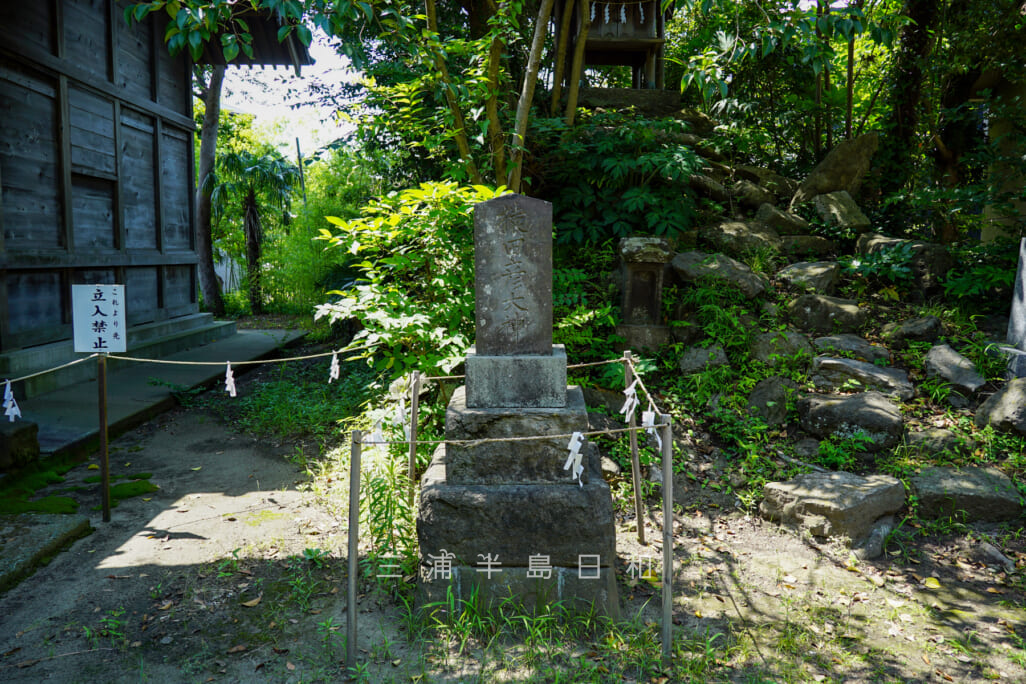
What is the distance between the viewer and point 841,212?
29.8 ft

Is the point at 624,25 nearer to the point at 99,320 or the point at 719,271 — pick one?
the point at 719,271

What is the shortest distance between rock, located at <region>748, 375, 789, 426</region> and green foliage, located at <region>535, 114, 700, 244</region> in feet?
8.25

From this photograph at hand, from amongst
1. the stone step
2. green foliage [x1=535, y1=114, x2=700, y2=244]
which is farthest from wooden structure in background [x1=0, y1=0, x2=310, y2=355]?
green foliage [x1=535, y1=114, x2=700, y2=244]

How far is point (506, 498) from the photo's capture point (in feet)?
12.6

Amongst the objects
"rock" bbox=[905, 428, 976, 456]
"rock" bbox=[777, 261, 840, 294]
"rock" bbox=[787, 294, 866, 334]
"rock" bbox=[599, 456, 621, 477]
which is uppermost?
"rock" bbox=[777, 261, 840, 294]

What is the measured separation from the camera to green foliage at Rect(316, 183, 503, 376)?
551cm

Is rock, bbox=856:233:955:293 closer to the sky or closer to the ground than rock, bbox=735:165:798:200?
closer to the ground

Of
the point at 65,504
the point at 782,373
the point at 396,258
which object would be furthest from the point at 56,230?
the point at 782,373

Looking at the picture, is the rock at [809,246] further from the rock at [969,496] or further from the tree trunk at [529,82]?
the rock at [969,496]

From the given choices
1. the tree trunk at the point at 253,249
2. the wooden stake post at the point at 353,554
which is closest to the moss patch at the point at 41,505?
the wooden stake post at the point at 353,554

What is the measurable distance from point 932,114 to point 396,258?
399 inches

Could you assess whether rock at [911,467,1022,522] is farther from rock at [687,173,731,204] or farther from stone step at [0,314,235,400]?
stone step at [0,314,235,400]

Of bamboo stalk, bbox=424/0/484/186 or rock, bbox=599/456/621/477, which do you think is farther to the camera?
bamboo stalk, bbox=424/0/484/186

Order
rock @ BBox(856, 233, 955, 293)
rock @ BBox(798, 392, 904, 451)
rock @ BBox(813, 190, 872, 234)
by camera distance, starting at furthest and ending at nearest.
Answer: rock @ BBox(813, 190, 872, 234), rock @ BBox(856, 233, 955, 293), rock @ BBox(798, 392, 904, 451)
